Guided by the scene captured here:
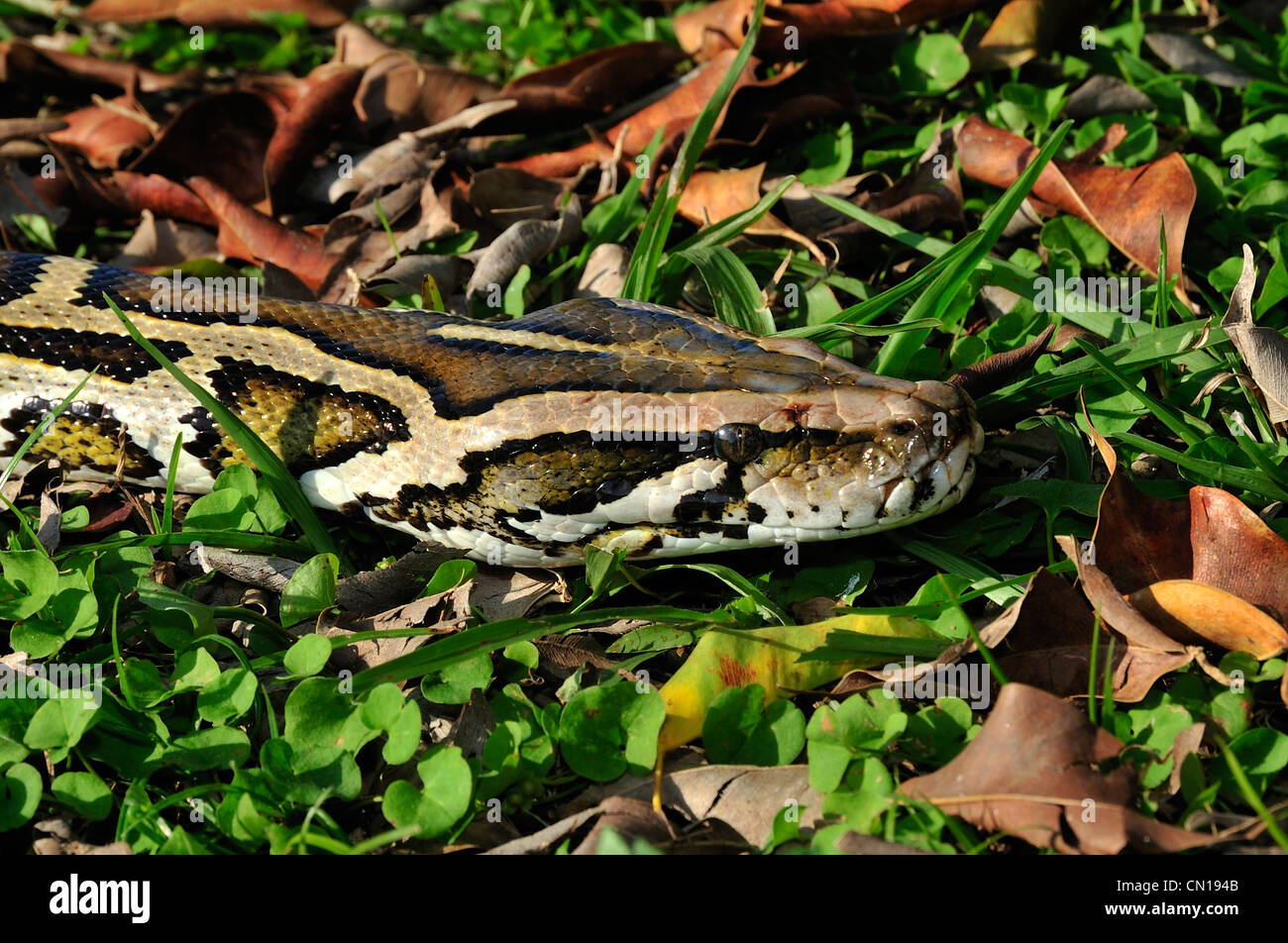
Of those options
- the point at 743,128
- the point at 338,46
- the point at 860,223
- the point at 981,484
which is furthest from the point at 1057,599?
the point at 338,46

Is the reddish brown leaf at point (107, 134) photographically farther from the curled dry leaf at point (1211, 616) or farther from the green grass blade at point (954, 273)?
the curled dry leaf at point (1211, 616)

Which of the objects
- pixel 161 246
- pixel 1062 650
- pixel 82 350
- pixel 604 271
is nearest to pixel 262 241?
pixel 161 246

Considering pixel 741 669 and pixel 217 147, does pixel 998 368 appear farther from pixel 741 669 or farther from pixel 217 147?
pixel 217 147

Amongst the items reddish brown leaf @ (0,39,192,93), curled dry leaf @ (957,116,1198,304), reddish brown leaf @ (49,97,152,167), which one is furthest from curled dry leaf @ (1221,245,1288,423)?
reddish brown leaf @ (0,39,192,93)

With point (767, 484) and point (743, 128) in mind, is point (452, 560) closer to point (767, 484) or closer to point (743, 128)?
point (767, 484)

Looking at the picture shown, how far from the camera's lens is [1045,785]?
307 cm

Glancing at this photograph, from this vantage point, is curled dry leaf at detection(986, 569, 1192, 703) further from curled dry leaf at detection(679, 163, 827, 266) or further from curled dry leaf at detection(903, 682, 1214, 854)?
curled dry leaf at detection(679, 163, 827, 266)

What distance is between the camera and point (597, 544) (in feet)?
13.6

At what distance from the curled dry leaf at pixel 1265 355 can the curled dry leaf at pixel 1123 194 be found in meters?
0.54

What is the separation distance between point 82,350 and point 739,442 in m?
2.92

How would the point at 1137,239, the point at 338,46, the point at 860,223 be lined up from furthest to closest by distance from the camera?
the point at 338,46 < the point at 860,223 < the point at 1137,239

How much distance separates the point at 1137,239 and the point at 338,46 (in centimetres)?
510

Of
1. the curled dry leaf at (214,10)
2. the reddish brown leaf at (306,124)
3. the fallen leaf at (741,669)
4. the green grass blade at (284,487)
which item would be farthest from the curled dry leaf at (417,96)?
the fallen leaf at (741,669)

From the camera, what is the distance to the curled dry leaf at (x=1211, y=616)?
341 cm
